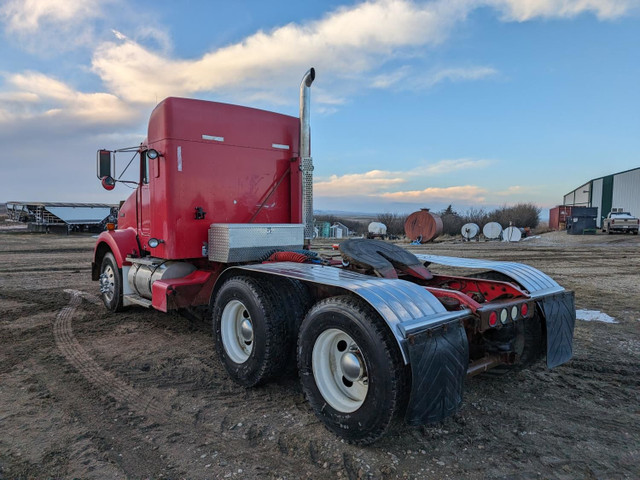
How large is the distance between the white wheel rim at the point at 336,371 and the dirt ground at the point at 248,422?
0.93ft

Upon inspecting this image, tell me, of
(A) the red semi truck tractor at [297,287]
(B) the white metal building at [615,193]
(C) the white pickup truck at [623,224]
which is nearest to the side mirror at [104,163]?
(A) the red semi truck tractor at [297,287]

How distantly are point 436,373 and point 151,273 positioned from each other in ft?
14.5

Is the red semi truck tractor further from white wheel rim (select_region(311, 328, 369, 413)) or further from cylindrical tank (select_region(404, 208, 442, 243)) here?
cylindrical tank (select_region(404, 208, 442, 243))

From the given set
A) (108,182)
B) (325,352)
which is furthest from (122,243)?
(325,352)

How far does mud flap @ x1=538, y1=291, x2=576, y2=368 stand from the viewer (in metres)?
3.67

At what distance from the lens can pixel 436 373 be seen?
2729mm

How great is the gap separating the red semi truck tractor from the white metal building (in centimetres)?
4935

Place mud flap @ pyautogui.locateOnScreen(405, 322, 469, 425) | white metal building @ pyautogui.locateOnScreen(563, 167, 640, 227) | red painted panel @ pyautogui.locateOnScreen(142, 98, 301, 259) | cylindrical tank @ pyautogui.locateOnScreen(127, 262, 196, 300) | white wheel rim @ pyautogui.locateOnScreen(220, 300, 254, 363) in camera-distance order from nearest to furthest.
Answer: mud flap @ pyautogui.locateOnScreen(405, 322, 469, 425), white wheel rim @ pyautogui.locateOnScreen(220, 300, 254, 363), red painted panel @ pyautogui.locateOnScreen(142, 98, 301, 259), cylindrical tank @ pyautogui.locateOnScreen(127, 262, 196, 300), white metal building @ pyautogui.locateOnScreen(563, 167, 640, 227)

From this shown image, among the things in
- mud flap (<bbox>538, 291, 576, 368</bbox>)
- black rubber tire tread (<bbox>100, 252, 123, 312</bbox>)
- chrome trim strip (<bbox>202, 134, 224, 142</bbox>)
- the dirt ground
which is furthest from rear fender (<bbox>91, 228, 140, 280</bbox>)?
mud flap (<bbox>538, 291, 576, 368</bbox>)

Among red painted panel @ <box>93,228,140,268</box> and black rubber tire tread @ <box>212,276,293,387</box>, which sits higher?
red painted panel @ <box>93,228,140,268</box>

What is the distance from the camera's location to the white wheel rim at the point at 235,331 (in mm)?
4258

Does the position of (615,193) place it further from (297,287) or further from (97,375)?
(97,375)

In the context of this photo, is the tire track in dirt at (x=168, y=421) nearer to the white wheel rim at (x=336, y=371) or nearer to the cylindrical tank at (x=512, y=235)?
the white wheel rim at (x=336, y=371)

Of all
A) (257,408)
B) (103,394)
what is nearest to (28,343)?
(103,394)
